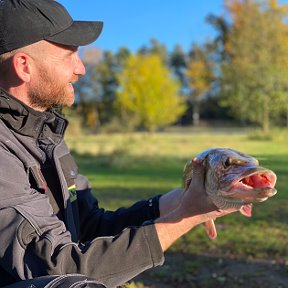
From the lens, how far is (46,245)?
6.12 ft

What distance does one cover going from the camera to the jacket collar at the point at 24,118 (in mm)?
2197

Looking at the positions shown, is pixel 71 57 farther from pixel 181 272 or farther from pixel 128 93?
pixel 128 93

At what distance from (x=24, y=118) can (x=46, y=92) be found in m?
0.17

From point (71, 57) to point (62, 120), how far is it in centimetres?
36

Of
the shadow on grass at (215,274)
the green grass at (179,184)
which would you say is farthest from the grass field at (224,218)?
the shadow on grass at (215,274)

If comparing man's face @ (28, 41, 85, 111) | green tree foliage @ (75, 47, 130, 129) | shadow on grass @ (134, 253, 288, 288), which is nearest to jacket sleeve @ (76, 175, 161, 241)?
man's face @ (28, 41, 85, 111)

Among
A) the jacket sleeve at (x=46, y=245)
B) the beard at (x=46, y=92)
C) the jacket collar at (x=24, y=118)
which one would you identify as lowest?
the jacket sleeve at (x=46, y=245)

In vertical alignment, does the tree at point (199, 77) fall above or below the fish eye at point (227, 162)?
below

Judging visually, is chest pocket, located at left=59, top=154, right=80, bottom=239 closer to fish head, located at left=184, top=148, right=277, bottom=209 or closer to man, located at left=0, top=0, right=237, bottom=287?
man, located at left=0, top=0, right=237, bottom=287

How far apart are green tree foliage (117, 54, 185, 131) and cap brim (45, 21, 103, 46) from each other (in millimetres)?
37456

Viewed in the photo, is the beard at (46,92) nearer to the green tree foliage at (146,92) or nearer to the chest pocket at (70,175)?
the chest pocket at (70,175)

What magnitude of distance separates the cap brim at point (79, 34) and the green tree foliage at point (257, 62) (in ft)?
93.2

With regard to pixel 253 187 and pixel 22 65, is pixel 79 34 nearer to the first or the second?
pixel 22 65

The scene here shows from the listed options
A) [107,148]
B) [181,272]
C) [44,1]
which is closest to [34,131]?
[44,1]
